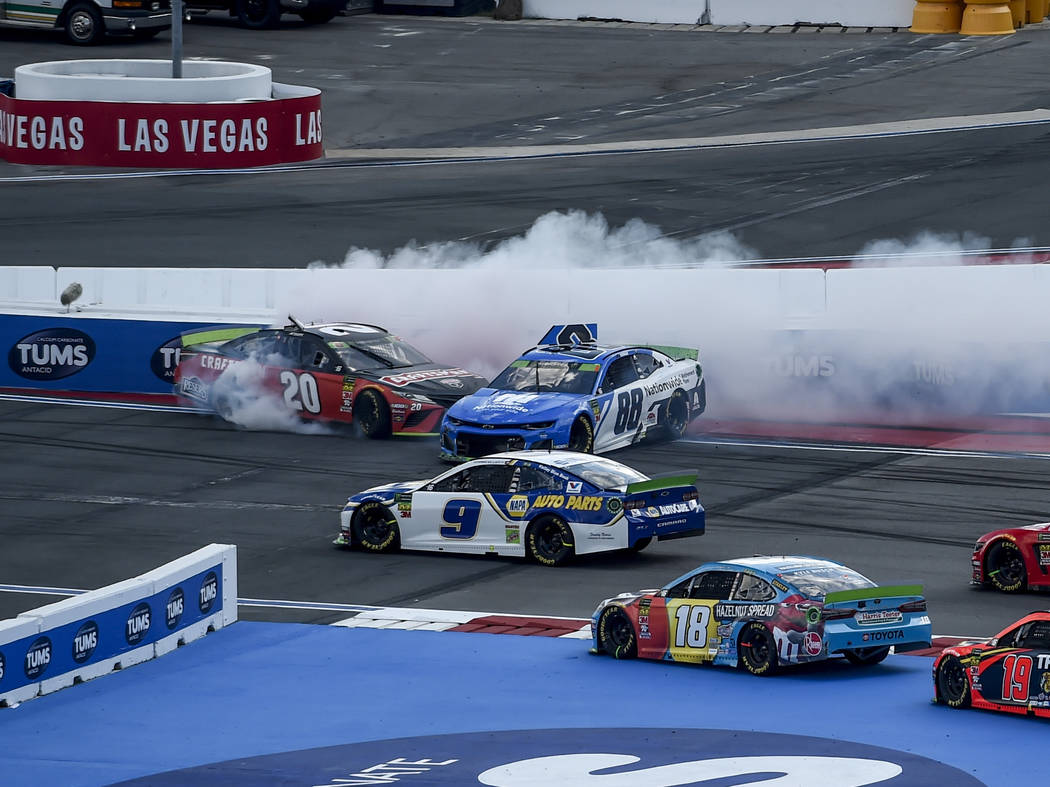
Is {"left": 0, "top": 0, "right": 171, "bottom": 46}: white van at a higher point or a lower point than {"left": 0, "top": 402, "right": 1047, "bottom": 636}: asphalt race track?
higher

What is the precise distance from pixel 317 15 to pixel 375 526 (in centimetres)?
3295

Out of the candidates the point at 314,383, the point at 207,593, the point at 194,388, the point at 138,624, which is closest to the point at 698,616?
the point at 207,593

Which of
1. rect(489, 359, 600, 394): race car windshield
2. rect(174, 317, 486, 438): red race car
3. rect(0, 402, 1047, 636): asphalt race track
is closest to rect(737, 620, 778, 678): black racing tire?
rect(0, 402, 1047, 636): asphalt race track

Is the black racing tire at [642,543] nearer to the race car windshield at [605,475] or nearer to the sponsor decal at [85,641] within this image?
the race car windshield at [605,475]

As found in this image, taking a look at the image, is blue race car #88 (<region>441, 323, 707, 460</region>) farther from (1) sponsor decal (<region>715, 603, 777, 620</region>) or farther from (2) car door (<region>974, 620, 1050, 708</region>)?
(2) car door (<region>974, 620, 1050, 708</region>)

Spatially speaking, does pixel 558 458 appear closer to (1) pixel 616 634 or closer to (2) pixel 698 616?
(1) pixel 616 634

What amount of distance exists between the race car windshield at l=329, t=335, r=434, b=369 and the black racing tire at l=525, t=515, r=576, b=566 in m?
6.36

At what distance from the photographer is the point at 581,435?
2202cm

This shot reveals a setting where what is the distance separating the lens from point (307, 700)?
1398 cm

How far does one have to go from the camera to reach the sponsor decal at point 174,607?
1563 cm

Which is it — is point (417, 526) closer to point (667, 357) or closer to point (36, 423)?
point (667, 357)

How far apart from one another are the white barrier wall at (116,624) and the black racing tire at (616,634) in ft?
11.0

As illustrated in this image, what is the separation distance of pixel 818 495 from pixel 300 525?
5.41 meters

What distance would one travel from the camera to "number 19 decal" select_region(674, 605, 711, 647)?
571 inches
